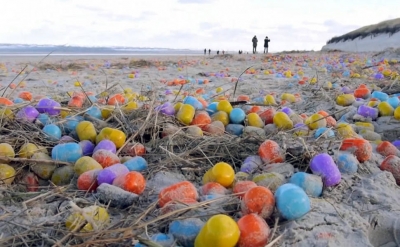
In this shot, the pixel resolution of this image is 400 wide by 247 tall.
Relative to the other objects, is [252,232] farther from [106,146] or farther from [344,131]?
[344,131]

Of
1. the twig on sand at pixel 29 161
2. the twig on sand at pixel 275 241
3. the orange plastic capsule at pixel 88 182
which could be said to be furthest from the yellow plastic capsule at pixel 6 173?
the twig on sand at pixel 275 241

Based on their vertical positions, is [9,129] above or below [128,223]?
above

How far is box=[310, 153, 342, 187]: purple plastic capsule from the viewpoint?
1.76 metres

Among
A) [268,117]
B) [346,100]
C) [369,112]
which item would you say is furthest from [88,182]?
[346,100]

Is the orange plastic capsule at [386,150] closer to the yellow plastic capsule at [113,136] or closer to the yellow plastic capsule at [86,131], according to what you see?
the yellow plastic capsule at [113,136]

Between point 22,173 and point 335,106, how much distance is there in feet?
9.27

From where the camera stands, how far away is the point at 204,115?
2566 mm

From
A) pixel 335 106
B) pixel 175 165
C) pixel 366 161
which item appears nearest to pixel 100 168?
pixel 175 165

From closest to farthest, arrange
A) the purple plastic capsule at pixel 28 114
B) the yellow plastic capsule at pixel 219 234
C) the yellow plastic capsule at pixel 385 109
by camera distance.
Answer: the yellow plastic capsule at pixel 219 234
the purple plastic capsule at pixel 28 114
the yellow plastic capsule at pixel 385 109

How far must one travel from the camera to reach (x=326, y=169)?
1770 millimetres

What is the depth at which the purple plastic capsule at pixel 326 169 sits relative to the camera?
69.1 inches

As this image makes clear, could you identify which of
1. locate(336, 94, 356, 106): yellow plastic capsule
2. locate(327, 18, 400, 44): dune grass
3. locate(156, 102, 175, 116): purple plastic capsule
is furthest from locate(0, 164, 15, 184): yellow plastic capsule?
locate(327, 18, 400, 44): dune grass

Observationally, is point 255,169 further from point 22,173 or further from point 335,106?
point 335,106

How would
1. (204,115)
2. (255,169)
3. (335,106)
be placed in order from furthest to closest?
1. (335,106)
2. (204,115)
3. (255,169)
